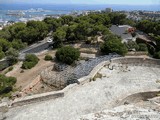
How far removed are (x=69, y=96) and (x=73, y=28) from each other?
21297 mm

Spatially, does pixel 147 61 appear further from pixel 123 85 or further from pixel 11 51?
pixel 11 51

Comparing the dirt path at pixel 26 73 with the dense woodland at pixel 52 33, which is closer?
the dirt path at pixel 26 73

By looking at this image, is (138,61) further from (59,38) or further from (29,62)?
(59,38)

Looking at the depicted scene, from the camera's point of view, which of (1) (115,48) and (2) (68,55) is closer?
(2) (68,55)

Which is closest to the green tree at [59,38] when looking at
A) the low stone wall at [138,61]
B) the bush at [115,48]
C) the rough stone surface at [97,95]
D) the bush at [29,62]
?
the bush at [29,62]

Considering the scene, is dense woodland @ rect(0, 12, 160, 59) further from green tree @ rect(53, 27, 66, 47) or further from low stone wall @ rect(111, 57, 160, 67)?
low stone wall @ rect(111, 57, 160, 67)

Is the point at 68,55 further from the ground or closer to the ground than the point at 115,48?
closer to the ground

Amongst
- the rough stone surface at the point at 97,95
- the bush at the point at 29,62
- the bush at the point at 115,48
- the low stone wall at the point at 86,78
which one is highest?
the bush at the point at 115,48

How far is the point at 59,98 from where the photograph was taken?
14602 millimetres

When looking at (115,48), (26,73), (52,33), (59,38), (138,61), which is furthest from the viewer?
(52,33)

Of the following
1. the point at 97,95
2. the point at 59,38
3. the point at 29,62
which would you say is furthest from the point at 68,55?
the point at 97,95

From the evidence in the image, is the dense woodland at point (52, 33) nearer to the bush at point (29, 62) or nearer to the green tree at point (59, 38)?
the green tree at point (59, 38)

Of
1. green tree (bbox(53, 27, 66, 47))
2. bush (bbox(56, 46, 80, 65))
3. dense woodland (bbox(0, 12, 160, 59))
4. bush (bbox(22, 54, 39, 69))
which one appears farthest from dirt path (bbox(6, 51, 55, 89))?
green tree (bbox(53, 27, 66, 47))

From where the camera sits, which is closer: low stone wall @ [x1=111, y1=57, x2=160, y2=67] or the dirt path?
the dirt path
